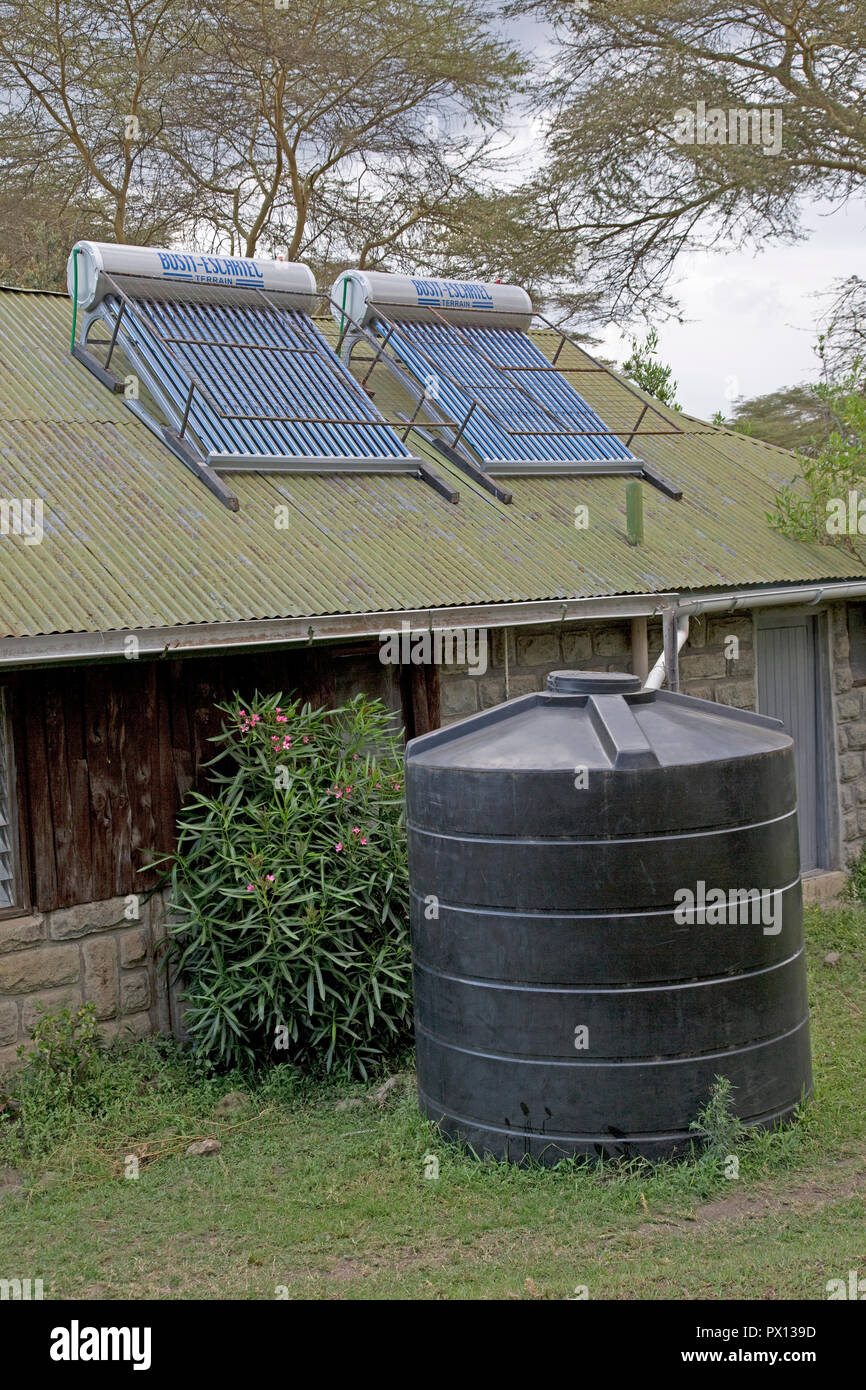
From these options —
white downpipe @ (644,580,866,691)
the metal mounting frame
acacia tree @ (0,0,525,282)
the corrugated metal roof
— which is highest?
acacia tree @ (0,0,525,282)

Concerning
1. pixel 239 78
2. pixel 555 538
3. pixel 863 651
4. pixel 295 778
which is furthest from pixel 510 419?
pixel 239 78

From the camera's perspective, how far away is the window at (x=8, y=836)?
7.39m

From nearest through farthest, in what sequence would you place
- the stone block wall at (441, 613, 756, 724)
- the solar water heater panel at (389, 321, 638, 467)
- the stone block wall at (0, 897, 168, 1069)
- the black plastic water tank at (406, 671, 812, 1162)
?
the black plastic water tank at (406, 671, 812, 1162), the stone block wall at (0, 897, 168, 1069), the stone block wall at (441, 613, 756, 724), the solar water heater panel at (389, 321, 638, 467)

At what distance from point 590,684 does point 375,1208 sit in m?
2.67

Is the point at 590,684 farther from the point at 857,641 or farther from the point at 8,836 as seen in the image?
the point at 857,641

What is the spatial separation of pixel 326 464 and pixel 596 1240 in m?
5.97

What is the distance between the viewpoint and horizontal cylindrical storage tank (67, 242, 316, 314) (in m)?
10.4

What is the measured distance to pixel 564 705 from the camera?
21.6 feet

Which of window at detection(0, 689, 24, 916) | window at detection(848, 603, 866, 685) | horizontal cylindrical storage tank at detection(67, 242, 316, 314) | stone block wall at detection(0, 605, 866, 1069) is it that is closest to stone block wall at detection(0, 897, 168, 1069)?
stone block wall at detection(0, 605, 866, 1069)

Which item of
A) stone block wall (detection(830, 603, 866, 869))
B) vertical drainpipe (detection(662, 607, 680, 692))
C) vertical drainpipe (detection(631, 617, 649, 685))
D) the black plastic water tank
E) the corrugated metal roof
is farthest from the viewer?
stone block wall (detection(830, 603, 866, 869))

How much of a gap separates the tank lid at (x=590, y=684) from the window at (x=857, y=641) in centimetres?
661

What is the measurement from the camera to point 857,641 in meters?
12.7

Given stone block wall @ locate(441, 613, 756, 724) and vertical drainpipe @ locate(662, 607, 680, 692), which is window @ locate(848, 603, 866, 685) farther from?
vertical drainpipe @ locate(662, 607, 680, 692)

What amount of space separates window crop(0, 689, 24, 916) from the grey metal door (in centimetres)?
693
